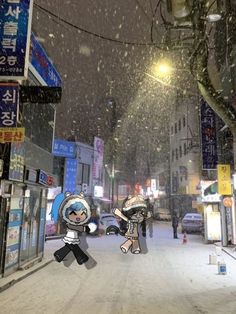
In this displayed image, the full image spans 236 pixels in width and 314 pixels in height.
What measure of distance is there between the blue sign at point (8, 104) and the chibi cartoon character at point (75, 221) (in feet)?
12.1

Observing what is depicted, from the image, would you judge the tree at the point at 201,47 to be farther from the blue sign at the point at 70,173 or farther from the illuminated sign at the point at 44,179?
the blue sign at the point at 70,173

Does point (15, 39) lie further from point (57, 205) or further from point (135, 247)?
point (135, 247)

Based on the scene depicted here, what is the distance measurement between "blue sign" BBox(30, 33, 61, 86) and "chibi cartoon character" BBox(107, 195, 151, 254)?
32.6 ft

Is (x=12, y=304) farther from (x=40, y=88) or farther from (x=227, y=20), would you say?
(x=227, y=20)

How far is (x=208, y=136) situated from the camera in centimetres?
2194

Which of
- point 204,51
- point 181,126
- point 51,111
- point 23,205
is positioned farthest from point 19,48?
point 181,126

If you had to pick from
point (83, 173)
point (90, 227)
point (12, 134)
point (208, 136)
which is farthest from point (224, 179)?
point (90, 227)

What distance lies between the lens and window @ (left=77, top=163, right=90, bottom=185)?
109ft

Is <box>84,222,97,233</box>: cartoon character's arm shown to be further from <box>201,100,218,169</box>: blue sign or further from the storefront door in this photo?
<box>201,100,218,169</box>: blue sign

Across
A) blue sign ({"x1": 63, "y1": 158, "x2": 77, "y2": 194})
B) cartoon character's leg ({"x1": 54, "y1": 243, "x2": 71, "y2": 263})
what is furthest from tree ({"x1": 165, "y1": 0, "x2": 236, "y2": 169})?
blue sign ({"x1": 63, "y1": 158, "x2": 77, "y2": 194})

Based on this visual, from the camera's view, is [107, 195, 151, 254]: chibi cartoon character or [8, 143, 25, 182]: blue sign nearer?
[107, 195, 151, 254]: chibi cartoon character

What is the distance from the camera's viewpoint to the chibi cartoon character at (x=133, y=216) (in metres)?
4.23

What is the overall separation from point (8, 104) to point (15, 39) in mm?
1302

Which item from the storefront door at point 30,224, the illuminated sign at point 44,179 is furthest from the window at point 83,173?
the illuminated sign at point 44,179
